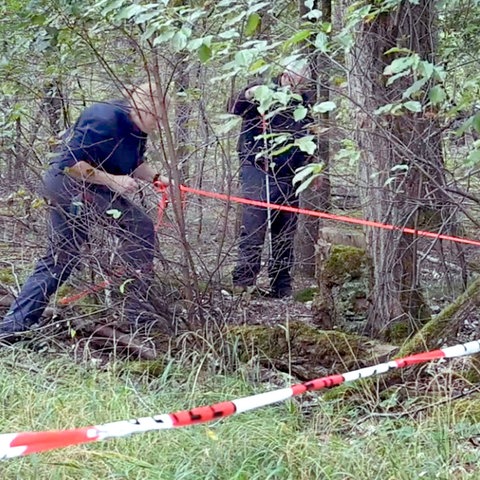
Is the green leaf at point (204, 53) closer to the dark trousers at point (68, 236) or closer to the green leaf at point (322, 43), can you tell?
the green leaf at point (322, 43)

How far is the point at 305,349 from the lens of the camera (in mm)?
4441

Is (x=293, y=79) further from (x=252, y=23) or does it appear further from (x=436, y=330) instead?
(x=436, y=330)

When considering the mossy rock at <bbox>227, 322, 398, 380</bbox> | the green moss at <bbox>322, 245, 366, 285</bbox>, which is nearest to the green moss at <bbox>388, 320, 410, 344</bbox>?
the mossy rock at <bbox>227, 322, 398, 380</bbox>

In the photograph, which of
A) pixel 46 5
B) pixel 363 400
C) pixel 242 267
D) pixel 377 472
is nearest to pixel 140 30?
pixel 46 5

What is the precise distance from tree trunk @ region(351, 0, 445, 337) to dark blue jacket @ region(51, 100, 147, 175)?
1.37 m

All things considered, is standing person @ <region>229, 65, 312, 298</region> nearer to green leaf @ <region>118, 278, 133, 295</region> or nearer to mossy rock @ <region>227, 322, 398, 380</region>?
mossy rock @ <region>227, 322, 398, 380</region>

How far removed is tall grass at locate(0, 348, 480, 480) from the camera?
286 cm

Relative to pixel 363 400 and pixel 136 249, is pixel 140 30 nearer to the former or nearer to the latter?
pixel 136 249

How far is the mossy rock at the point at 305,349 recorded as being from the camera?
4.27 m

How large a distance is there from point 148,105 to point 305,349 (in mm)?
1639

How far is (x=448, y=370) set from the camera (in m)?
3.76

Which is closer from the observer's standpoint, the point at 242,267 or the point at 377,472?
the point at 377,472

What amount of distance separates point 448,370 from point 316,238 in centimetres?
253

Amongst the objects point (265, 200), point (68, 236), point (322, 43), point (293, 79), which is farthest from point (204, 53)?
point (265, 200)
